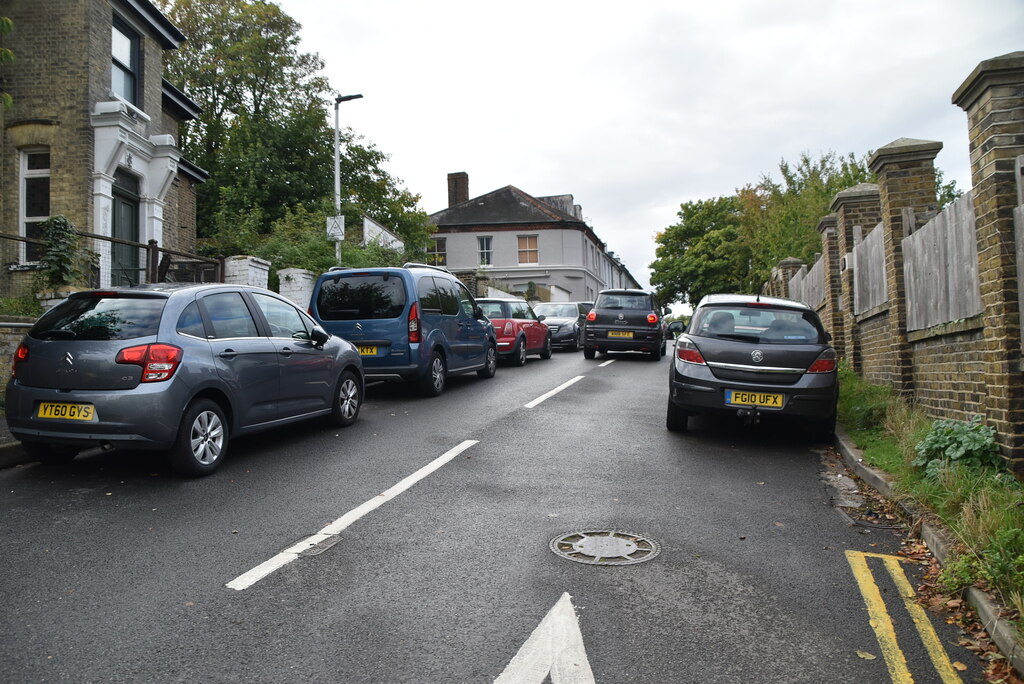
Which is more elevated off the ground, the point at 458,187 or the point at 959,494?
the point at 458,187

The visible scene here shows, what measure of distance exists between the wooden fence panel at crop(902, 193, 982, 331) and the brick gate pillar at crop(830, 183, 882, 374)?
12.0 feet

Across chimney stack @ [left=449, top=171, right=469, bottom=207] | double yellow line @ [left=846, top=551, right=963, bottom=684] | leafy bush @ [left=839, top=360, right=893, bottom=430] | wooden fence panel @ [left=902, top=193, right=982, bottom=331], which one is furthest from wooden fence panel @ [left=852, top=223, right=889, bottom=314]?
chimney stack @ [left=449, top=171, right=469, bottom=207]

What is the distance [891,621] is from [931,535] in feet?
4.48

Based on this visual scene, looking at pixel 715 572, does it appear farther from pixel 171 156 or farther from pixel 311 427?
pixel 171 156

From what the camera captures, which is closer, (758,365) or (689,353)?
(758,365)

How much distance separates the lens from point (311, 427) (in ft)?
30.0

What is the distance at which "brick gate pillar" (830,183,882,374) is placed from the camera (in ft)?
42.2

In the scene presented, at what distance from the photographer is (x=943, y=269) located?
771cm

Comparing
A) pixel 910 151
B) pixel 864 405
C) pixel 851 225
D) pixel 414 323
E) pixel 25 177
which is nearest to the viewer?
pixel 864 405

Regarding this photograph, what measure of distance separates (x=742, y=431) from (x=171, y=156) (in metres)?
14.8

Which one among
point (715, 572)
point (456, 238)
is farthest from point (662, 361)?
point (456, 238)

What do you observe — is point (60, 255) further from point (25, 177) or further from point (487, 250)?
point (487, 250)

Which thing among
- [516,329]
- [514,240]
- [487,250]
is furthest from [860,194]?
[487,250]

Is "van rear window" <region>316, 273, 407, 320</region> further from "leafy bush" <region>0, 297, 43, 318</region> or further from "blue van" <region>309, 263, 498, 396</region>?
"leafy bush" <region>0, 297, 43, 318</region>
